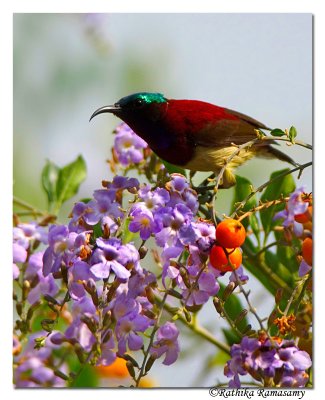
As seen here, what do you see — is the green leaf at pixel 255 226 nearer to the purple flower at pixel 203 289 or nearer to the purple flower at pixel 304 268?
the purple flower at pixel 304 268

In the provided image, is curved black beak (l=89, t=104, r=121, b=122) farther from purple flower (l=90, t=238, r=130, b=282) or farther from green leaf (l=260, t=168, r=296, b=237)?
purple flower (l=90, t=238, r=130, b=282)

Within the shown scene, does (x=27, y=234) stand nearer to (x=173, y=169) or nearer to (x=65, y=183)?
(x=65, y=183)

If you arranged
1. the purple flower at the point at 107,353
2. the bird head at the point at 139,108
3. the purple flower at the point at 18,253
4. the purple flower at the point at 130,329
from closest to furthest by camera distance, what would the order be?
the purple flower at the point at 130,329 < the purple flower at the point at 107,353 < the purple flower at the point at 18,253 < the bird head at the point at 139,108

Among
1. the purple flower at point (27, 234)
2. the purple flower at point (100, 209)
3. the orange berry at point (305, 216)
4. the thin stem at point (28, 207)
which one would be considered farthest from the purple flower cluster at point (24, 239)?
the orange berry at point (305, 216)

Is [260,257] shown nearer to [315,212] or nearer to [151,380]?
[315,212]

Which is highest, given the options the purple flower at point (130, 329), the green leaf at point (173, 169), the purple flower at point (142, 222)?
the green leaf at point (173, 169)

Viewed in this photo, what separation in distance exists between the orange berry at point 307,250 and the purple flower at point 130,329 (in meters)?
0.39

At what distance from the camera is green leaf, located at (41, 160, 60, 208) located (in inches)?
81.9

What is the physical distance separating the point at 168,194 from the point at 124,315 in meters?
0.29

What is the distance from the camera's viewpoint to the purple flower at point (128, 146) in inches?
75.0

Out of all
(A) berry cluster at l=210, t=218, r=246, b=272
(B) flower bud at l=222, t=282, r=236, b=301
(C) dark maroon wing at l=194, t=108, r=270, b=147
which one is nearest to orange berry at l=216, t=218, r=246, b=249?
(A) berry cluster at l=210, t=218, r=246, b=272

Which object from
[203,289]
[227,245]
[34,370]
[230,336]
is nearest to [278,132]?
[227,245]
